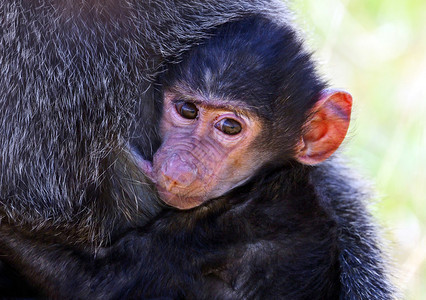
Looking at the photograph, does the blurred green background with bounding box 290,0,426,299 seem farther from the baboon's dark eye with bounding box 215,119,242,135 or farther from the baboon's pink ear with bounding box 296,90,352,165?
the baboon's dark eye with bounding box 215,119,242,135

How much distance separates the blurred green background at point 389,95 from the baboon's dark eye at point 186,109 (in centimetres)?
142

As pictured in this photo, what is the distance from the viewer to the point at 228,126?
11.0 feet

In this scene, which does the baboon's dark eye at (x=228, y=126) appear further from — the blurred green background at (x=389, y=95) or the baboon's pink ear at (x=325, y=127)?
the blurred green background at (x=389, y=95)

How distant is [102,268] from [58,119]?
0.62 meters

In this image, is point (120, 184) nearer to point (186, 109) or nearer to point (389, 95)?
point (186, 109)

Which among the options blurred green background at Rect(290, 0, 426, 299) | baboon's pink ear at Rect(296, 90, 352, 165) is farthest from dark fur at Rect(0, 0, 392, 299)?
blurred green background at Rect(290, 0, 426, 299)

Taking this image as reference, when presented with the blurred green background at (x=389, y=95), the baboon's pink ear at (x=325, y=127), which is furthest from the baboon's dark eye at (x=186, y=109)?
the blurred green background at (x=389, y=95)

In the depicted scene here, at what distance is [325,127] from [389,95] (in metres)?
2.81

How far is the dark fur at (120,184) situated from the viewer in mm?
3146

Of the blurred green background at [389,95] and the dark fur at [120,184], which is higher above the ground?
the dark fur at [120,184]

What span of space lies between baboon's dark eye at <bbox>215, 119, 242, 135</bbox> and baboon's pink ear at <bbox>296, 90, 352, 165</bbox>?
1.08 feet

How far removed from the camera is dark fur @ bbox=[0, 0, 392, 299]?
315 cm

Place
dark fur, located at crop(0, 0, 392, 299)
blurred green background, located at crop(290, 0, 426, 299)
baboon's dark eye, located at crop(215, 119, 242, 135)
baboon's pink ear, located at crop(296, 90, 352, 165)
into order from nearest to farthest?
1. dark fur, located at crop(0, 0, 392, 299)
2. baboon's dark eye, located at crop(215, 119, 242, 135)
3. baboon's pink ear, located at crop(296, 90, 352, 165)
4. blurred green background, located at crop(290, 0, 426, 299)

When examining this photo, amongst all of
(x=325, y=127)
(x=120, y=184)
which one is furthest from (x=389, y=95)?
(x=120, y=184)
